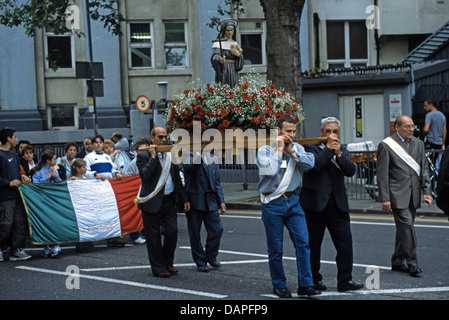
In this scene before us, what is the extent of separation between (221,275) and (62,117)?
2001cm

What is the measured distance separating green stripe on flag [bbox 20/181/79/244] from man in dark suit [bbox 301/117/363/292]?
4.68m

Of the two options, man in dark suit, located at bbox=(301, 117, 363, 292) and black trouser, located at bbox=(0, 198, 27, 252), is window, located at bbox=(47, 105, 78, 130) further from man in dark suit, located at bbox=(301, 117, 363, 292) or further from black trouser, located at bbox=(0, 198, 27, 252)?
man in dark suit, located at bbox=(301, 117, 363, 292)

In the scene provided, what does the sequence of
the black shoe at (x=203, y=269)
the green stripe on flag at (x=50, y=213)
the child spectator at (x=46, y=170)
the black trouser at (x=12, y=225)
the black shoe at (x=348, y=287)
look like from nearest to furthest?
the black shoe at (x=348, y=287)
the black shoe at (x=203, y=269)
the black trouser at (x=12, y=225)
the green stripe on flag at (x=50, y=213)
the child spectator at (x=46, y=170)

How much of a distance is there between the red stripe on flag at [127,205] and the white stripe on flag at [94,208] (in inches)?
3.8

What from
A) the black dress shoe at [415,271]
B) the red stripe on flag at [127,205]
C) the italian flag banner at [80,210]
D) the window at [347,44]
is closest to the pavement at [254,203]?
the red stripe on flag at [127,205]

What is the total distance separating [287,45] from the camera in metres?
16.7

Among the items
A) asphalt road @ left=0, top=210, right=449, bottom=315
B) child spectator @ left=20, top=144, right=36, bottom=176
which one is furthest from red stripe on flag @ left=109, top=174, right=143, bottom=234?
child spectator @ left=20, top=144, right=36, bottom=176

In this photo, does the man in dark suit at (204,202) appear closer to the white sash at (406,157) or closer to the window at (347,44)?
the white sash at (406,157)

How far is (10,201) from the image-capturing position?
10602 mm

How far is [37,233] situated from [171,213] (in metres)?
2.75

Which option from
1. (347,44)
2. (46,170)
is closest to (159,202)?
(46,170)

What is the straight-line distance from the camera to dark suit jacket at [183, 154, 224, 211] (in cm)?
940

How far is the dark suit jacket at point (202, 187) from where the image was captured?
9.40m

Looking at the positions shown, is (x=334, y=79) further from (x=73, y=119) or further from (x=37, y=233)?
(x=37, y=233)
